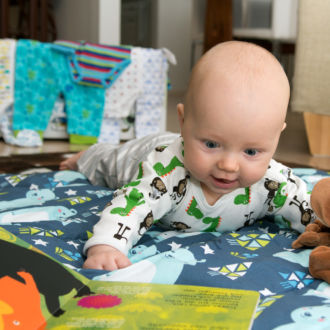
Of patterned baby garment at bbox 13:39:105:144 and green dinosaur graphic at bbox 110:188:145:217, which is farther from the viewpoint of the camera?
patterned baby garment at bbox 13:39:105:144

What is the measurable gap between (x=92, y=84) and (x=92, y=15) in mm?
1135

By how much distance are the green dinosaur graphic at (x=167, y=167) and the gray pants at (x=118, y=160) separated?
0.27m

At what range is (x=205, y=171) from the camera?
0.81 m

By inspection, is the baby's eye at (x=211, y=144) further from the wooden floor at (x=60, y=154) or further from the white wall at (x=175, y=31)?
the white wall at (x=175, y=31)

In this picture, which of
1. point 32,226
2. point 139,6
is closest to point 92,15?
point 139,6

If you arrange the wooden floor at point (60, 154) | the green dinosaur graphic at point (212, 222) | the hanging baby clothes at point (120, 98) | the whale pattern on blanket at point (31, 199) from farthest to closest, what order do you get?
the hanging baby clothes at point (120, 98)
the wooden floor at point (60, 154)
the whale pattern on blanket at point (31, 199)
the green dinosaur graphic at point (212, 222)

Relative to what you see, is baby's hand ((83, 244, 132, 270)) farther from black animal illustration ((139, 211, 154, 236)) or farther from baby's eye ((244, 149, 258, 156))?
baby's eye ((244, 149, 258, 156))

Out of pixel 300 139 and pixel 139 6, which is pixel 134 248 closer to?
pixel 300 139

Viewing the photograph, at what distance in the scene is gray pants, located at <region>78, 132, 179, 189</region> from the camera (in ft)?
4.04

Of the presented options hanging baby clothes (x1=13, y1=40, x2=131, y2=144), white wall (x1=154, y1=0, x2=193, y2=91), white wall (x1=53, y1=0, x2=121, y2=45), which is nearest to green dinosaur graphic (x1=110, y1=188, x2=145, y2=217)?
hanging baby clothes (x1=13, y1=40, x2=131, y2=144)

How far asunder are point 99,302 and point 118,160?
28.4 inches

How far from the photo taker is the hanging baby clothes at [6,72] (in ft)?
7.71

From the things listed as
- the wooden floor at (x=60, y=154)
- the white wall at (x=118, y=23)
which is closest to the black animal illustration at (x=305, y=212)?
the wooden floor at (x=60, y=154)

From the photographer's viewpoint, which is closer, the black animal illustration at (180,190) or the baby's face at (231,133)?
the baby's face at (231,133)
